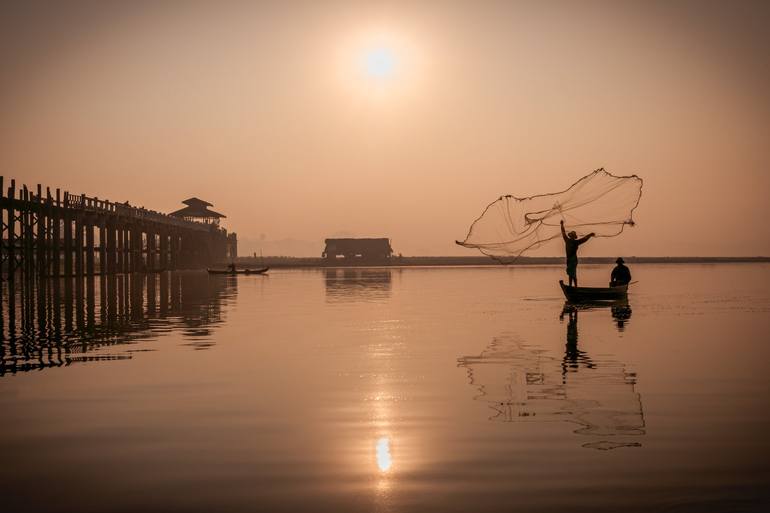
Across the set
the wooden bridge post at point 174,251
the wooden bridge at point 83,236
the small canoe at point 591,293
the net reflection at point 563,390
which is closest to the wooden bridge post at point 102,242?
the wooden bridge at point 83,236

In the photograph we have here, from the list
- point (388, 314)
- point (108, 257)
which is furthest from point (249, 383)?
point (108, 257)

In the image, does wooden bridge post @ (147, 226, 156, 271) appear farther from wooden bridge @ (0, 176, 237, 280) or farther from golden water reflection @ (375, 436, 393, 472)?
golden water reflection @ (375, 436, 393, 472)

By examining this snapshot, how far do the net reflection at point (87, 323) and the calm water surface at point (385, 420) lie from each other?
0.72ft

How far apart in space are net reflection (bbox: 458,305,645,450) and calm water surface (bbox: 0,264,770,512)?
0.05 m

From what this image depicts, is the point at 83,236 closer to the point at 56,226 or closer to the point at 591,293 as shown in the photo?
the point at 56,226

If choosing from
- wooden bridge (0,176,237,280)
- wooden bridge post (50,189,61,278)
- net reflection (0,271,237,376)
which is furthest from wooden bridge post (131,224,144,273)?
net reflection (0,271,237,376)

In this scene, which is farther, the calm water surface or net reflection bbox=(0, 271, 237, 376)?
net reflection bbox=(0, 271, 237, 376)

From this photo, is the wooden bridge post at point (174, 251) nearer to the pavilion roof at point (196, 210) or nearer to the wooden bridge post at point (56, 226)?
the pavilion roof at point (196, 210)

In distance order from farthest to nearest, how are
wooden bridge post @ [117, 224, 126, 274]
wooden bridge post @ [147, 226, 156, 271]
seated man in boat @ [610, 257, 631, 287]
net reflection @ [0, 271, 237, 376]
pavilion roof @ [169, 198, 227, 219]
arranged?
pavilion roof @ [169, 198, 227, 219]
wooden bridge post @ [147, 226, 156, 271]
wooden bridge post @ [117, 224, 126, 274]
seated man in boat @ [610, 257, 631, 287]
net reflection @ [0, 271, 237, 376]

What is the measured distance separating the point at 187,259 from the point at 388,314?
85723mm

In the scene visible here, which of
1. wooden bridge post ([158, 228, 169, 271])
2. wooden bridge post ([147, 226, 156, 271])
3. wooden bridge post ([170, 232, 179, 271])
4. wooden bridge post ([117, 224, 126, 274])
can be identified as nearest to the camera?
wooden bridge post ([117, 224, 126, 274])

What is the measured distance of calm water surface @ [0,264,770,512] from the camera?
8.06 metres

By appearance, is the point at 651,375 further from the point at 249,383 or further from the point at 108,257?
the point at 108,257

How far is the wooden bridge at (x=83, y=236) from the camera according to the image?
5956 cm
